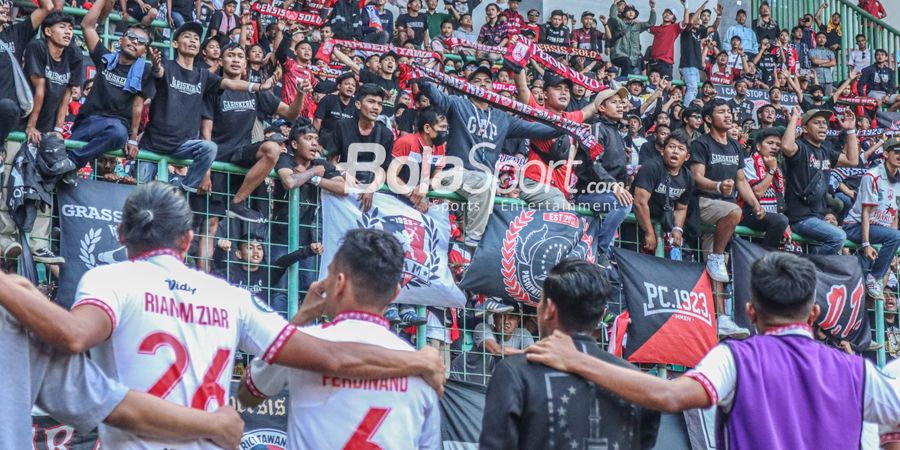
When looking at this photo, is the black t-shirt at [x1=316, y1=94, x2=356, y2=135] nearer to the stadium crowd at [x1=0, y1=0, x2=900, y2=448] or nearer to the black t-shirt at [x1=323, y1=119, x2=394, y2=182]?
the stadium crowd at [x1=0, y1=0, x2=900, y2=448]

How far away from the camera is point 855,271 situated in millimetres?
12469

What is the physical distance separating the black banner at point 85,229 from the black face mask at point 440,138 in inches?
135

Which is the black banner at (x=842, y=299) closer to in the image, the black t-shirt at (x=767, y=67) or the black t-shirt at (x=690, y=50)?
the black t-shirt at (x=690, y=50)

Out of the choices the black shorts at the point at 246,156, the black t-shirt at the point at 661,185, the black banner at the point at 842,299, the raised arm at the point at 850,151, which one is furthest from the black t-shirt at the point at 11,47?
the raised arm at the point at 850,151

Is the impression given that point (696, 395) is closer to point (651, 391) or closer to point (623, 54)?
point (651, 391)

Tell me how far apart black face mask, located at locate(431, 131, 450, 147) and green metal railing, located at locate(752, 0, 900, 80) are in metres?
14.8

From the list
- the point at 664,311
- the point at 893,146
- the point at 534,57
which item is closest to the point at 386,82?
the point at 534,57

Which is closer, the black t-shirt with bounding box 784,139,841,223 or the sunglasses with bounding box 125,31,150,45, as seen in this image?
the sunglasses with bounding box 125,31,150,45

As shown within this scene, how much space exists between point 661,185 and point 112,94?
5.20 metres

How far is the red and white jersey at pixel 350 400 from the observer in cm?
433

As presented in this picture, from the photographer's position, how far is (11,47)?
10.5 m

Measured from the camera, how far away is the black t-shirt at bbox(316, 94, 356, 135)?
13.2 m

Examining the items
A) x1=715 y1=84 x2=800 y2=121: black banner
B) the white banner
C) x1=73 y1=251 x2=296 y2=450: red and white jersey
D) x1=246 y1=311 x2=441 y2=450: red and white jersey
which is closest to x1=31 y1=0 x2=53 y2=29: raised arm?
the white banner

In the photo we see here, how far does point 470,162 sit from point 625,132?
4.90 m
